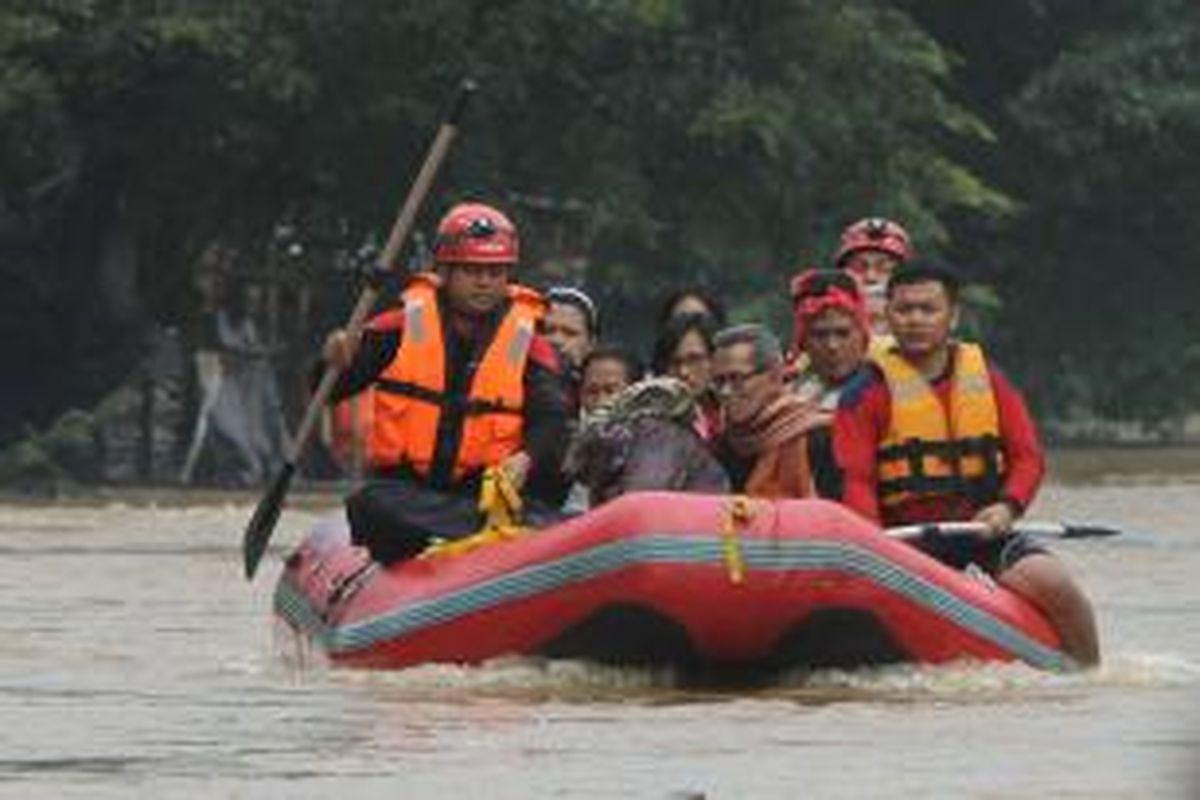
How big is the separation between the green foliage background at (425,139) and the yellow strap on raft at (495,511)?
18767mm

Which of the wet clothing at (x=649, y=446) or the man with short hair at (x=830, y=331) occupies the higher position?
the man with short hair at (x=830, y=331)

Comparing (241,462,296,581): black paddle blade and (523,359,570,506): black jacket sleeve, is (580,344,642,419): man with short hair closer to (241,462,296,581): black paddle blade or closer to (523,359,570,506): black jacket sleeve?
(523,359,570,506): black jacket sleeve

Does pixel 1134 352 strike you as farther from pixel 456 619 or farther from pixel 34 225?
pixel 456 619

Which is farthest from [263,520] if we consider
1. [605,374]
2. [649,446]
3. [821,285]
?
[649,446]

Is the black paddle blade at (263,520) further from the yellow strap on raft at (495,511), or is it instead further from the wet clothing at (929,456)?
the wet clothing at (929,456)

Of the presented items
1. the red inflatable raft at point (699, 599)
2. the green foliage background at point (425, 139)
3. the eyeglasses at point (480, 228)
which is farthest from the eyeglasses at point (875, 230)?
the green foliage background at point (425, 139)

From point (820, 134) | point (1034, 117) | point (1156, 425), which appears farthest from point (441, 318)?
point (1156, 425)

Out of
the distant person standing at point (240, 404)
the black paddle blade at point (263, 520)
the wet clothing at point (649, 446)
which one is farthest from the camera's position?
the distant person standing at point (240, 404)

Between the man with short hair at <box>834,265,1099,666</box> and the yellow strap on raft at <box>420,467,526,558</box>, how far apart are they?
39.8 inches

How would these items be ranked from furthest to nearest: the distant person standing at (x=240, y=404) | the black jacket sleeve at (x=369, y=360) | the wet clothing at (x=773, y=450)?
the distant person standing at (x=240, y=404), the black jacket sleeve at (x=369, y=360), the wet clothing at (x=773, y=450)

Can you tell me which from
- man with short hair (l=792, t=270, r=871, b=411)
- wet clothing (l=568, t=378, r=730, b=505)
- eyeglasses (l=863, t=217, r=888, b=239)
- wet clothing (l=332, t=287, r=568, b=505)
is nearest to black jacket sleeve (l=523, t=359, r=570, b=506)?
wet clothing (l=332, t=287, r=568, b=505)

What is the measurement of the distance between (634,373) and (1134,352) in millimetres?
30103

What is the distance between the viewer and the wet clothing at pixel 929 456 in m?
15.5

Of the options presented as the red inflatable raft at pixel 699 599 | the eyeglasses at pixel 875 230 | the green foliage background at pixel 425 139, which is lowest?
the red inflatable raft at pixel 699 599
